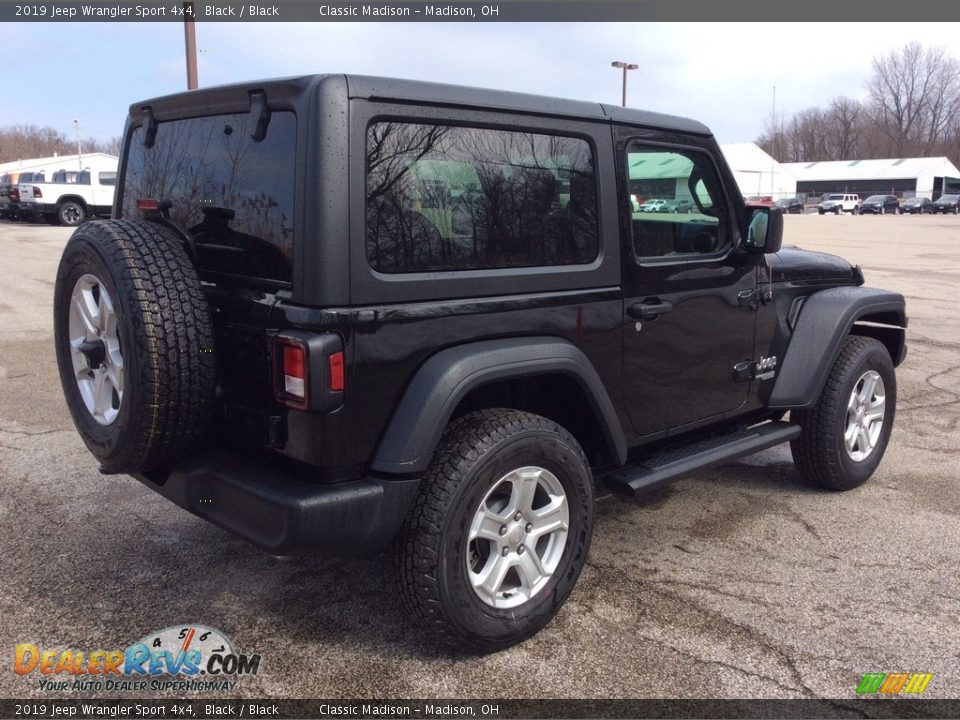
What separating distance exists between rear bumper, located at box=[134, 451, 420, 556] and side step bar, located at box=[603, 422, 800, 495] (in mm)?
1085

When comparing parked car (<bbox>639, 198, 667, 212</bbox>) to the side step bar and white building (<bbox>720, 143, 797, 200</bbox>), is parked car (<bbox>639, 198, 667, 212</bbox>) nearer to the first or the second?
the side step bar

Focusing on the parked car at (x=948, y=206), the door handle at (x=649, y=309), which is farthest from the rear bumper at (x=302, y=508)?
the parked car at (x=948, y=206)

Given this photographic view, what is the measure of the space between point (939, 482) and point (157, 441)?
164 inches

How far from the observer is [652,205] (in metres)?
3.64

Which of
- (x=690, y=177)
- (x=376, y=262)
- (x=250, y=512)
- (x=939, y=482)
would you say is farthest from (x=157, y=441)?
(x=939, y=482)

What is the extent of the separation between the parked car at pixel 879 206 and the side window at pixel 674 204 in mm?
65749

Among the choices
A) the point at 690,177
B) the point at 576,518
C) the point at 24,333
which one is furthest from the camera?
the point at 24,333

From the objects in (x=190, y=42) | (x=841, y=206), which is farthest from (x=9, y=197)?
(x=841, y=206)

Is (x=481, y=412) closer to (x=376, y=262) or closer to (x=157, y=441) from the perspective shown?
(x=376, y=262)

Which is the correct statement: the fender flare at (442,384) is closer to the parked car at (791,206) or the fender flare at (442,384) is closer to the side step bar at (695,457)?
the side step bar at (695,457)

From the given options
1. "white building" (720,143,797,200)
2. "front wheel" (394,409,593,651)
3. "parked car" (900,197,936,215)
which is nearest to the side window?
"front wheel" (394,409,593,651)

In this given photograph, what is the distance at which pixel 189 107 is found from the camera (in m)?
3.17

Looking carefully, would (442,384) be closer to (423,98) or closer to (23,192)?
(423,98)

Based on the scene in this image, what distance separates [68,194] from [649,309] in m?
27.6
